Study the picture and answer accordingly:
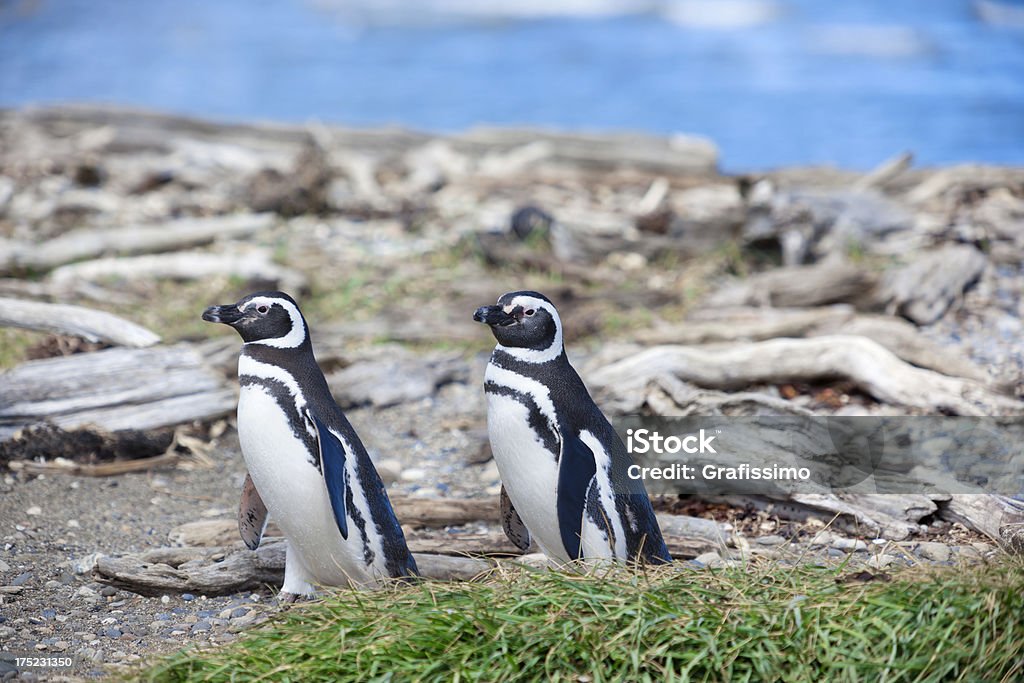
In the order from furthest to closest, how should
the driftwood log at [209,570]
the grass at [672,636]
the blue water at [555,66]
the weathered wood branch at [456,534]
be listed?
the blue water at [555,66] < the weathered wood branch at [456,534] < the driftwood log at [209,570] < the grass at [672,636]

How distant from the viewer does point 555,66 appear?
1984 centimetres

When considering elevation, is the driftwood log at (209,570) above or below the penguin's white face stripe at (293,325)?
below

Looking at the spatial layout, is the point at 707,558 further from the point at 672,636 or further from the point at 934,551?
the point at 672,636

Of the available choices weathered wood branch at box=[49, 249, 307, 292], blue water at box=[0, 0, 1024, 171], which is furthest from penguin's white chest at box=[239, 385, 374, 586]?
blue water at box=[0, 0, 1024, 171]

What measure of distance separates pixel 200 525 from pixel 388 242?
464cm

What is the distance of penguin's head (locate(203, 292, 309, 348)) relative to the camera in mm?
3348

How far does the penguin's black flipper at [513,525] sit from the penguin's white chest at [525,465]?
0.58 ft

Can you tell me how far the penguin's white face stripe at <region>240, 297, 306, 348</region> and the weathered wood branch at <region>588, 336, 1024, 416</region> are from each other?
6.44ft

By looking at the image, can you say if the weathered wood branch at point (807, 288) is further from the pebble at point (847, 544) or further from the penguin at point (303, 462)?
the penguin at point (303, 462)

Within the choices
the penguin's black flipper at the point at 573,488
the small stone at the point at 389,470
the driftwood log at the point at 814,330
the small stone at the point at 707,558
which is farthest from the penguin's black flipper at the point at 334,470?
the driftwood log at the point at 814,330

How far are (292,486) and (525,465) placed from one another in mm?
726

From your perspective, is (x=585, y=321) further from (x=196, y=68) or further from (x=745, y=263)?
(x=196, y=68)

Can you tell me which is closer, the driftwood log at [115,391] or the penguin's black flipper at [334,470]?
the penguin's black flipper at [334,470]

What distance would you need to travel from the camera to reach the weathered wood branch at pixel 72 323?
16.0 ft
